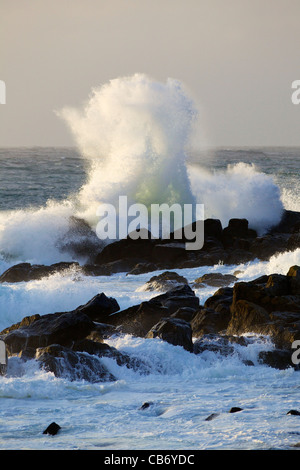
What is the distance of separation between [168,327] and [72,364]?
1.78 metres

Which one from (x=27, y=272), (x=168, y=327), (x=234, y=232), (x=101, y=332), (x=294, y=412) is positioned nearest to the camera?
(x=294, y=412)

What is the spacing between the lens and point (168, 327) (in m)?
10.8

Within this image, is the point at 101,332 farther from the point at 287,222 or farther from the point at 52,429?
the point at 287,222

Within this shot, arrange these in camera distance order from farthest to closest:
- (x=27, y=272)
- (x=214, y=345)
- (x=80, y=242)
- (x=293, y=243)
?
(x=80, y=242) < (x=27, y=272) < (x=293, y=243) < (x=214, y=345)

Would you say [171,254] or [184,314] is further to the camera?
[171,254]

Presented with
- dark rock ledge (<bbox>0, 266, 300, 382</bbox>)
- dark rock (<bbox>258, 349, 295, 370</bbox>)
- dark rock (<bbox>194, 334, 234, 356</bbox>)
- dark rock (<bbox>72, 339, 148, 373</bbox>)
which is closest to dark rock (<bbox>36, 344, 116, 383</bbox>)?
dark rock ledge (<bbox>0, 266, 300, 382</bbox>)

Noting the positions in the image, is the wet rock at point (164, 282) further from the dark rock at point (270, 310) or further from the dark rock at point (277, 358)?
the dark rock at point (277, 358)

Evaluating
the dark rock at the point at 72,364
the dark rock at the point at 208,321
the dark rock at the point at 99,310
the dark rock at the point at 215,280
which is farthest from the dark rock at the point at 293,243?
the dark rock at the point at 72,364

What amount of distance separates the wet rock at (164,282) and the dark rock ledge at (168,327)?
2.45 meters

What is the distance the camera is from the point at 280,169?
177 ft

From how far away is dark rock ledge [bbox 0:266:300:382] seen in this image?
9.90 metres

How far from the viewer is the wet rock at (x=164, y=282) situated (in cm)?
1559

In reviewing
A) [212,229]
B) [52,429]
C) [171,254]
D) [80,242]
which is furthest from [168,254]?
[52,429]

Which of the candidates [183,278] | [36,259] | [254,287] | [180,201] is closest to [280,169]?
[180,201]
